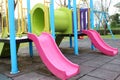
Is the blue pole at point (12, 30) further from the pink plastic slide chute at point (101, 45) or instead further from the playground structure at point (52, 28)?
the pink plastic slide chute at point (101, 45)

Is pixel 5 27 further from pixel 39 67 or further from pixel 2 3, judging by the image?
pixel 39 67

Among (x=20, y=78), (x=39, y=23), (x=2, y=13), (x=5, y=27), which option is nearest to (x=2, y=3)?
(x=2, y=13)

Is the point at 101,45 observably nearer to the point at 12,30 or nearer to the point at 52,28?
the point at 52,28

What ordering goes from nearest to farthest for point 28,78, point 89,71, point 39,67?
1. point 28,78
2. point 89,71
3. point 39,67

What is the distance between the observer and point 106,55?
738 cm

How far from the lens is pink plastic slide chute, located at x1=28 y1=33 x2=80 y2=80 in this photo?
448 centimetres

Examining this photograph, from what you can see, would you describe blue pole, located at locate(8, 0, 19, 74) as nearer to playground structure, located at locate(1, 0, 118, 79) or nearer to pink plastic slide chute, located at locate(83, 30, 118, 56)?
playground structure, located at locate(1, 0, 118, 79)

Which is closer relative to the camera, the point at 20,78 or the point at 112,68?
the point at 20,78

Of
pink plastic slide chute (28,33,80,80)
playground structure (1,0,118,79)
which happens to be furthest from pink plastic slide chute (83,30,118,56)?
pink plastic slide chute (28,33,80,80)

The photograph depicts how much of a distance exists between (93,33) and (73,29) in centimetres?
90

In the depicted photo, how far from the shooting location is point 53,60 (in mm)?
4992

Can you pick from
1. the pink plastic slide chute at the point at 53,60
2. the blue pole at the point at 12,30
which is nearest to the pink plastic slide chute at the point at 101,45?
the pink plastic slide chute at the point at 53,60

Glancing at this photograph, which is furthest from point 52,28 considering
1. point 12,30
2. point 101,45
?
point 101,45

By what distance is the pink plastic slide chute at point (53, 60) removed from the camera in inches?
176
